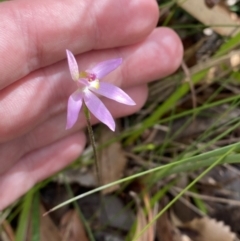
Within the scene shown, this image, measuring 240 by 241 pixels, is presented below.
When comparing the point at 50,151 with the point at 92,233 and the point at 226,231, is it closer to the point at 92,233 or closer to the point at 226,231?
the point at 92,233

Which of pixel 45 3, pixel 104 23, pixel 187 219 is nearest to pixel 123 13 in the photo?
pixel 104 23

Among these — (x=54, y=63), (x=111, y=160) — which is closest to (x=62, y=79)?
(x=54, y=63)

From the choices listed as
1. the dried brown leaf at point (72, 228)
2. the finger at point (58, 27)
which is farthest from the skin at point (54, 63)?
the dried brown leaf at point (72, 228)

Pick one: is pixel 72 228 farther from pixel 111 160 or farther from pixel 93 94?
pixel 93 94

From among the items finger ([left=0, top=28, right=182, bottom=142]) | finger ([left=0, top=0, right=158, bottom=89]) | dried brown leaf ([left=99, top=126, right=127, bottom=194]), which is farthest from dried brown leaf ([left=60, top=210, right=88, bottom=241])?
finger ([left=0, top=0, right=158, bottom=89])

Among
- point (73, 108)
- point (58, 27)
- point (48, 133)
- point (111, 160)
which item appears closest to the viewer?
point (73, 108)

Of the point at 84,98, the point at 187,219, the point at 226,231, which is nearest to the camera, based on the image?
the point at 84,98
